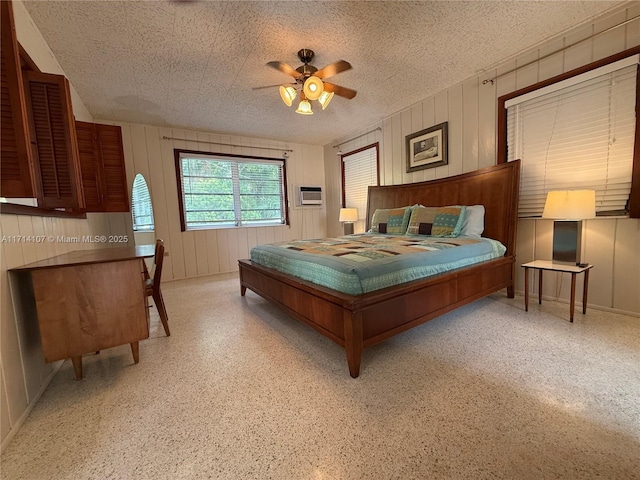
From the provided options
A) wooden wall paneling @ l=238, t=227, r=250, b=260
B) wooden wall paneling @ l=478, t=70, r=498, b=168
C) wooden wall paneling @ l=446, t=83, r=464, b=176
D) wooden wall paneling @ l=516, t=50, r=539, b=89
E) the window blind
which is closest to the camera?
wooden wall paneling @ l=516, t=50, r=539, b=89

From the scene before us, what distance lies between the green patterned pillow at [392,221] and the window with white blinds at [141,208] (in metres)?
3.71

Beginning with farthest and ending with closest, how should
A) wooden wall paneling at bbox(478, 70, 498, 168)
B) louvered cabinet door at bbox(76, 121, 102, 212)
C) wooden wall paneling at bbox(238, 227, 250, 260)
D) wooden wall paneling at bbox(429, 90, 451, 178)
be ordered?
wooden wall paneling at bbox(238, 227, 250, 260), wooden wall paneling at bbox(429, 90, 451, 178), wooden wall paneling at bbox(478, 70, 498, 168), louvered cabinet door at bbox(76, 121, 102, 212)

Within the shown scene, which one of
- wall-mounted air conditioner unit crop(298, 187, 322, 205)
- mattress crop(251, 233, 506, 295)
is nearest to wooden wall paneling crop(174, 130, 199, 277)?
wall-mounted air conditioner unit crop(298, 187, 322, 205)

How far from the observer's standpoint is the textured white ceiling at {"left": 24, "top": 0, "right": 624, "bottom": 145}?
2.01 meters

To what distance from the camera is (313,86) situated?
2.31 m

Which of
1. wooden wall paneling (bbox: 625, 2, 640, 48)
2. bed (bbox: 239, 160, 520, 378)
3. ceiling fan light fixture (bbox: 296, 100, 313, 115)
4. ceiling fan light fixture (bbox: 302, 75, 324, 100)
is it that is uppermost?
wooden wall paneling (bbox: 625, 2, 640, 48)

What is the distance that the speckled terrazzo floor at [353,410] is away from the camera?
41.8 inches

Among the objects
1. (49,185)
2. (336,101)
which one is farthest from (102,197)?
(336,101)

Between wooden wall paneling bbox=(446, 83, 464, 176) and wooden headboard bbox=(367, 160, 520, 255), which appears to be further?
wooden wall paneling bbox=(446, 83, 464, 176)

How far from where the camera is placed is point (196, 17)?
6.71ft

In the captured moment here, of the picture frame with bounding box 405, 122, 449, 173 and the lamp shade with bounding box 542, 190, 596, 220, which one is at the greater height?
the picture frame with bounding box 405, 122, 449, 173

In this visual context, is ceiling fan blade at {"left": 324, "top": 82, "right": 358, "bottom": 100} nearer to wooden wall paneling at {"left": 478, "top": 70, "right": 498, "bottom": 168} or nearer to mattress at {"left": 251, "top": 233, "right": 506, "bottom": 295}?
mattress at {"left": 251, "top": 233, "right": 506, "bottom": 295}

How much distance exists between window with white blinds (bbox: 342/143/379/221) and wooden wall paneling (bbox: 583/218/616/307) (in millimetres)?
2891

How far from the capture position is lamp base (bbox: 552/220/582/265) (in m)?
2.30
